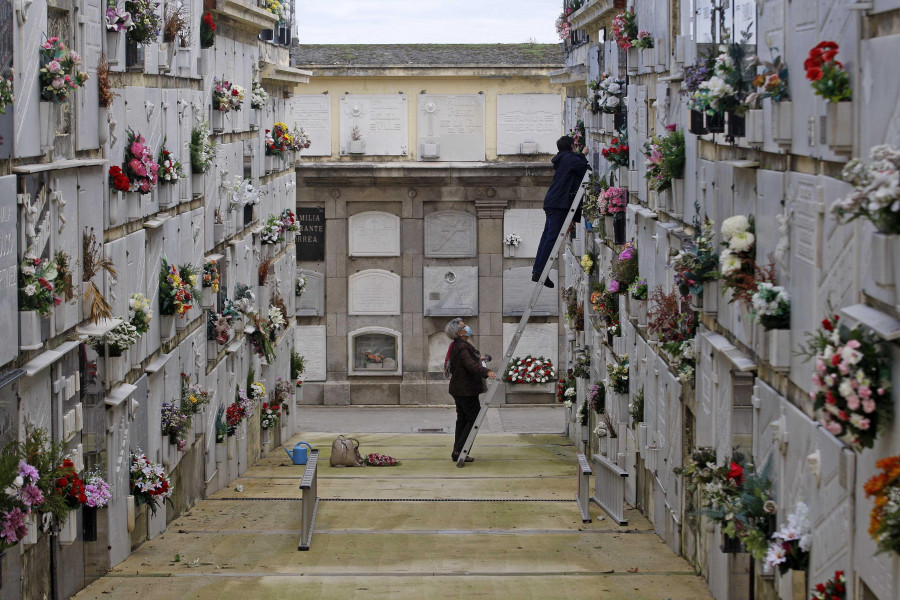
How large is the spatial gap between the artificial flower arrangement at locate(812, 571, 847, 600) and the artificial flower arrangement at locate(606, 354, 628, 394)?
8529mm

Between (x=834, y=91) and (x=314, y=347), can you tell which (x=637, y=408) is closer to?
(x=834, y=91)

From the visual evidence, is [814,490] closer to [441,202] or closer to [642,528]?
[642,528]

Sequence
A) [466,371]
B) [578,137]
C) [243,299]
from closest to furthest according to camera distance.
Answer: [243,299] < [466,371] < [578,137]

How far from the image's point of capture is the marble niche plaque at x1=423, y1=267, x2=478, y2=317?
2892 centimetres

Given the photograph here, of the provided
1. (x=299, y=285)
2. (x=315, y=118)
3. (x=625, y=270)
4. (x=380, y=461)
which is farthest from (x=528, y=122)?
(x=625, y=270)

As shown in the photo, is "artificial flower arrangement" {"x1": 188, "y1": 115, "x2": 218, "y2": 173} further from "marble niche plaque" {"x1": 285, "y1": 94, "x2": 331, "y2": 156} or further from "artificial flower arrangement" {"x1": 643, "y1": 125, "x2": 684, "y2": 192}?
"marble niche plaque" {"x1": 285, "y1": 94, "x2": 331, "y2": 156}

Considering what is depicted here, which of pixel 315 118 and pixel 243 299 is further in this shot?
pixel 315 118

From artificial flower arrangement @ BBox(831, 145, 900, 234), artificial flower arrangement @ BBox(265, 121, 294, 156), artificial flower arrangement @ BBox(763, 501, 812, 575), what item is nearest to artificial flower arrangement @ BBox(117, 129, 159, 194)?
artificial flower arrangement @ BBox(763, 501, 812, 575)

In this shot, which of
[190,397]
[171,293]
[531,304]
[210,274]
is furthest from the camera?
[531,304]

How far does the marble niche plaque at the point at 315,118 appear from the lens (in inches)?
1138

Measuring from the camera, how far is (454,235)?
2894 cm

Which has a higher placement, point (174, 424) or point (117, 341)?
point (117, 341)

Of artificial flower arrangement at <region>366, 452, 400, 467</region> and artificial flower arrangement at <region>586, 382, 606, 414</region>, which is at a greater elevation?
artificial flower arrangement at <region>586, 382, 606, 414</region>

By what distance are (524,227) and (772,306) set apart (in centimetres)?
2085
